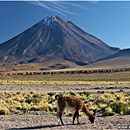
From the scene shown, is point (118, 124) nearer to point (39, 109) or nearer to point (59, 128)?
point (59, 128)

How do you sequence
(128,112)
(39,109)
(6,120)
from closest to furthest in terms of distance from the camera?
(6,120) → (128,112) → (39,109)

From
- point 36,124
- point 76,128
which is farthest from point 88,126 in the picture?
point 36,124

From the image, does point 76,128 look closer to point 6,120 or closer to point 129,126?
point 129,126

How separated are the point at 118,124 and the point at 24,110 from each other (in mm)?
6961

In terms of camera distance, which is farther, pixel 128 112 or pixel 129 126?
pixel 128 112

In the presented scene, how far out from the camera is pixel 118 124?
362 inches

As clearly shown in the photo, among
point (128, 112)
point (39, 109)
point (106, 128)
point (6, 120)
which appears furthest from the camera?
point (39, 109)

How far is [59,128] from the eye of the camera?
28.9 ft

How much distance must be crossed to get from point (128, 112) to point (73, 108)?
473 cm

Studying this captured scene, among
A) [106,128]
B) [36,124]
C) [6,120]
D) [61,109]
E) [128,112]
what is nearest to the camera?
[106,128]

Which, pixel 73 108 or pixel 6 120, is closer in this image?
pixel 73 108

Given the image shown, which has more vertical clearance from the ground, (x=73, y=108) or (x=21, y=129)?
(x=73, y=108)

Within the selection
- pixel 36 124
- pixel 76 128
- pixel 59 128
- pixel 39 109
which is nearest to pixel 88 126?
pixel 76 128

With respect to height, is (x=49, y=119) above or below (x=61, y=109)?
below
